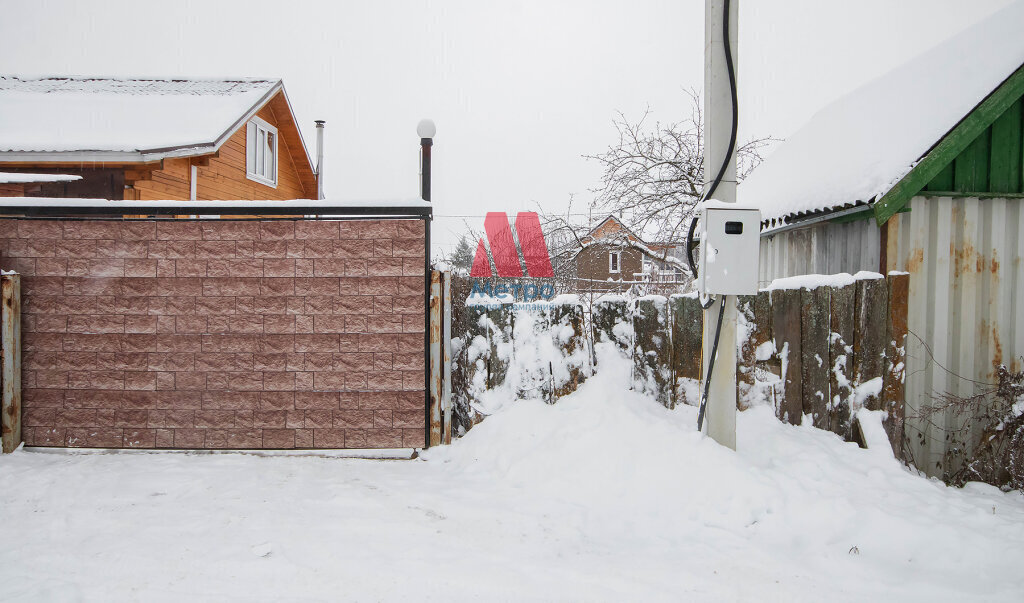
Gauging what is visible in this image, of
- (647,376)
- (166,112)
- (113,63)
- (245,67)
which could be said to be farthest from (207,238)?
→ (245,67)

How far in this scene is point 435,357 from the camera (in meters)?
4.30

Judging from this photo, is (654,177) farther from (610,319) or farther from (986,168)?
(610,319)

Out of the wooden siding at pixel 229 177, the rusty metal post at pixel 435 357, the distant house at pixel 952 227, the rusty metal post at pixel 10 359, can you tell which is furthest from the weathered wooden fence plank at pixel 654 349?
the wooden siding at pixel 229 177

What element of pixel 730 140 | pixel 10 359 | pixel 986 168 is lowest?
pixel 10 359

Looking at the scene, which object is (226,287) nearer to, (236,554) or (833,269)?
(236,554)

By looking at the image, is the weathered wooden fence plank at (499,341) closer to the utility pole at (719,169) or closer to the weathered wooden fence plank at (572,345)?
the weathered wooden fence plank at (572,345)

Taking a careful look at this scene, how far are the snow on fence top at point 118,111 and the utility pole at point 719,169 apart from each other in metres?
8.50

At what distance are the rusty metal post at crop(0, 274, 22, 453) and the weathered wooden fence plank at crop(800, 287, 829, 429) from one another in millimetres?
6302

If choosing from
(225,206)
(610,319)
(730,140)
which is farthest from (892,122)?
(225,206)

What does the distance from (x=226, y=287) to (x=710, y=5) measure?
167 inches

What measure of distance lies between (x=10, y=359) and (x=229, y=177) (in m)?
8.17

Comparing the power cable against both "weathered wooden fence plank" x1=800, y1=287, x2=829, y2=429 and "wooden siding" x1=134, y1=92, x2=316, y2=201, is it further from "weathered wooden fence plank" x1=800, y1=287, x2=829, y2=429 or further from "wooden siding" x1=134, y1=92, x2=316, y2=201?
"wooden siding" x1=134, y1=92, x2=316, y2=201

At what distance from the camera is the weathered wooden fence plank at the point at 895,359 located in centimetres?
372

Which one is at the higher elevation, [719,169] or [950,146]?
[950,146]
